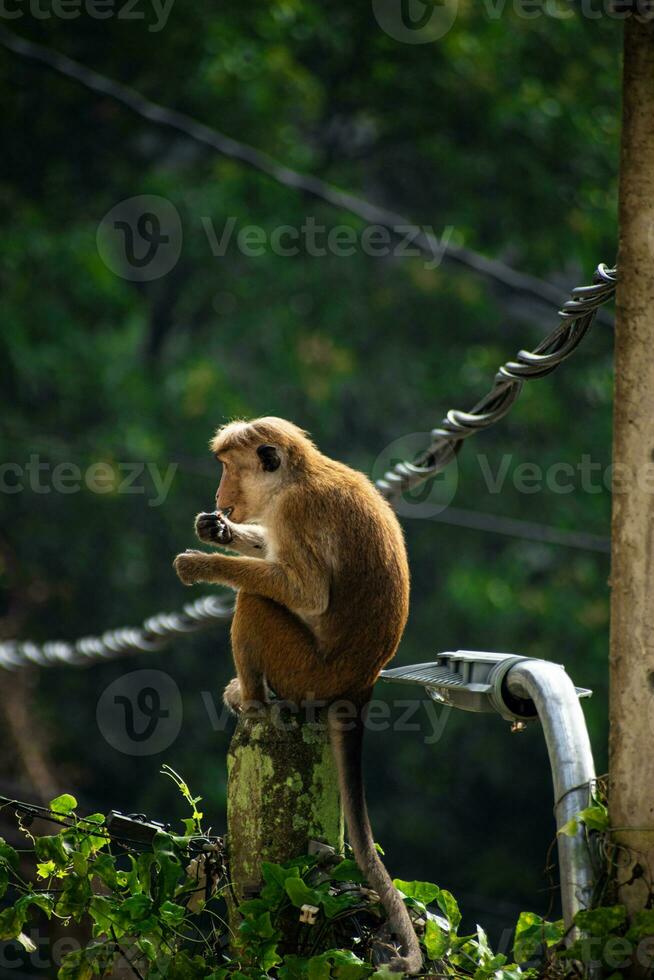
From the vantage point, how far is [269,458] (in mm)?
3791

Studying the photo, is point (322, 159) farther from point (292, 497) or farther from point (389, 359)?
point (292, 497)

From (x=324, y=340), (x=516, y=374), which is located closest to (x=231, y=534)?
(x=516, y=374)

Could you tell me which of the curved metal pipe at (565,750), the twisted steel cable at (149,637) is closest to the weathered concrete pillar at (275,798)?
the curved metal pipe at (565,750)

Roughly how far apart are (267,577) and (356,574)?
306mm

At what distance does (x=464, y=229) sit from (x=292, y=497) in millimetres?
8953

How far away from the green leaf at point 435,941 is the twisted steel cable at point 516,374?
1308mm

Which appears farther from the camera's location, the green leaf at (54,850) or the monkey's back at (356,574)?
the monkey's back at (356,574)

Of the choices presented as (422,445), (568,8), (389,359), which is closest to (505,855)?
(422,445)

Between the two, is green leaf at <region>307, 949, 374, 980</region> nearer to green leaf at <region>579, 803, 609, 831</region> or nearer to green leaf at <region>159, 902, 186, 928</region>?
green leaf at <region>159, 902, 186, 928</region>

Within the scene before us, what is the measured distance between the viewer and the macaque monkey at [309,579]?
10.8 feet

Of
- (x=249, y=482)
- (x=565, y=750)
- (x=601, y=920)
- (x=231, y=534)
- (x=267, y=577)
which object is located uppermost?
(x=249, y=482)

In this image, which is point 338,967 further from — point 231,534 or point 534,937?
point 231,534

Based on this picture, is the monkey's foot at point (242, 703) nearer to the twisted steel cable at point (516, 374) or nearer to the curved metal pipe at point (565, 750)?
the curved metal pipe at point (565, 750)

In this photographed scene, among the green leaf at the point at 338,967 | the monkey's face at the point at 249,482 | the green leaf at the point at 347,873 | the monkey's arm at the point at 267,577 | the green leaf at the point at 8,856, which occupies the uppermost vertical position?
the monkey's face at the point at 249,482
